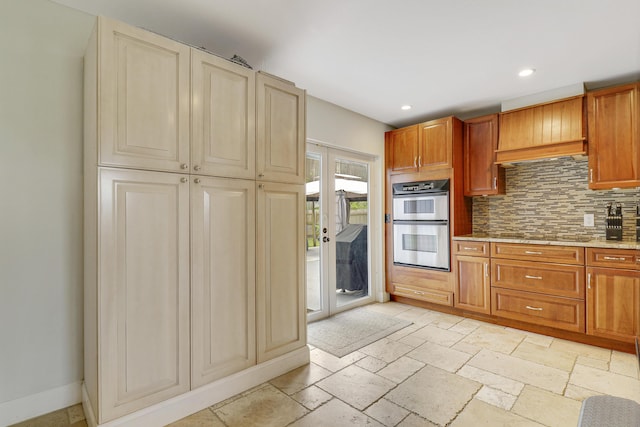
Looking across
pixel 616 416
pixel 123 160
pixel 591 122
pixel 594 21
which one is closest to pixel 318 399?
pixel 616 416

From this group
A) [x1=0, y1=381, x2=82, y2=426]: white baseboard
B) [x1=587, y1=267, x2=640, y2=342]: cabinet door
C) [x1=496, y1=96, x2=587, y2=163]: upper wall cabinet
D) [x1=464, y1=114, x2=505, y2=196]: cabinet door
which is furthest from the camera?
[x1=464, y1=114, x2=505, y2=196]: cabinet door

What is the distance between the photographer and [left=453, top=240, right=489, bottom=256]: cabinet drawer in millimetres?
3494

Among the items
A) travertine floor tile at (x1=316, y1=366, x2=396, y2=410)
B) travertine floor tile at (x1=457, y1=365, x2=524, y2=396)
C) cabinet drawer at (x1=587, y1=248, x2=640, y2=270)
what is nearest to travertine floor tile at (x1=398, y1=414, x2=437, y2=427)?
travertine floor tile at (x1=316, y1=366, x2=396, y2=410)

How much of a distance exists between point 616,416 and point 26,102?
2974 millimetres

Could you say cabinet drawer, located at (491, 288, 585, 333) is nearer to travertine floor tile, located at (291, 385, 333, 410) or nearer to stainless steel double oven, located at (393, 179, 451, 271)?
stainless steel double oven, located at (393, 179, 451, 271)

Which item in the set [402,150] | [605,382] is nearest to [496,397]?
[605,382]

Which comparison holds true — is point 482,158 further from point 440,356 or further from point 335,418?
point 335,418

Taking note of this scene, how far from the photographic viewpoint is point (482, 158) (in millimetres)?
3781

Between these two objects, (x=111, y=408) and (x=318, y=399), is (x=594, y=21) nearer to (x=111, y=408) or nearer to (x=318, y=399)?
(x=318, y=399)

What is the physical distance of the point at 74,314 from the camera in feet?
6.61

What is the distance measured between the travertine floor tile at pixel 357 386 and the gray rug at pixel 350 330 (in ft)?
1.17

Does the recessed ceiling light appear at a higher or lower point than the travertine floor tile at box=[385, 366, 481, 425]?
higher

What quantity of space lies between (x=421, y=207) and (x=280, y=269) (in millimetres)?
2331

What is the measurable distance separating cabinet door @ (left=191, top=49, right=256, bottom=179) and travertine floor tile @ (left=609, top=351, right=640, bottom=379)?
10.4 feet
